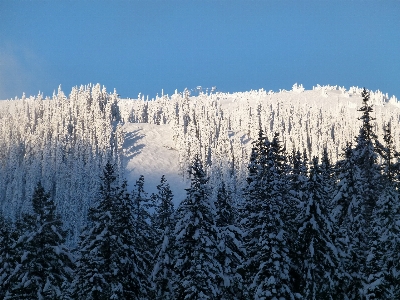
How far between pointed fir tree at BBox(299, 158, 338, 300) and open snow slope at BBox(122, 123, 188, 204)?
107 m

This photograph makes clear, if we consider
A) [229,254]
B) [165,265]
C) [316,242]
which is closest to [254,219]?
[229,254]

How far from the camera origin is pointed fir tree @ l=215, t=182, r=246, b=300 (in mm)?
28109

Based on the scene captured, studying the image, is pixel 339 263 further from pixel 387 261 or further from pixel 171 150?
pixel 171 150

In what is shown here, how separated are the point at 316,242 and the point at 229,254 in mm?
5796

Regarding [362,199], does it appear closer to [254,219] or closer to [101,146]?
[254,219]

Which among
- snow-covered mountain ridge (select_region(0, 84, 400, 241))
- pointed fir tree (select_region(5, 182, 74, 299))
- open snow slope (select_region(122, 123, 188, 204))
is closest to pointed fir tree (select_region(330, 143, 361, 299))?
pointed fir tree (select_region(5, 182, 74, 299))

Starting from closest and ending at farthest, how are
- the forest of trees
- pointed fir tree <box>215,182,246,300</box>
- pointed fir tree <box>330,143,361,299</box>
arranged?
the forest of trees → pointed fir tree <box>215,182,246,300</box> → pointed fir tree <box>330,143,361,299</box>

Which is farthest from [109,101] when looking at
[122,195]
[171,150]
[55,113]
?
[122,195]

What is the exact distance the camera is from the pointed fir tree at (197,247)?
2523 cm

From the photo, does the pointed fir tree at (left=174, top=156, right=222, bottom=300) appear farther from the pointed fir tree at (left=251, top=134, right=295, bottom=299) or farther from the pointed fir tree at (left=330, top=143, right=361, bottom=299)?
the pointed fir tree at (left=330, top=143, right=361, bottom=299)

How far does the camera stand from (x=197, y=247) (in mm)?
25703

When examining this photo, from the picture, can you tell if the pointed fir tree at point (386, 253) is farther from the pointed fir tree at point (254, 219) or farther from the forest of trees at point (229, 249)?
the pointed fir tree at point (254, 219)

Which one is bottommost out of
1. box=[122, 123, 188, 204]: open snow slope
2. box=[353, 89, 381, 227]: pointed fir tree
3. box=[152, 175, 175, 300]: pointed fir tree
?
box=[152, 175, 175, 300]: pointed fir tree

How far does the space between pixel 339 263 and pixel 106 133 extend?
444 ft
